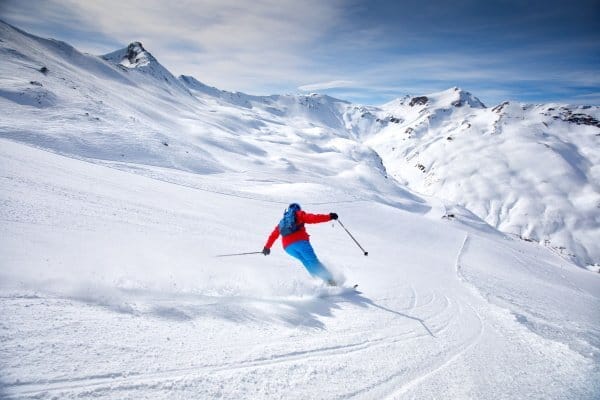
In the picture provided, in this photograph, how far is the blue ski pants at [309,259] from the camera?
28.9 feet

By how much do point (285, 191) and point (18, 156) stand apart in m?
18.7

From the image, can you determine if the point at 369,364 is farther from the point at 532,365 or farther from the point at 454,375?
the point at 532,365

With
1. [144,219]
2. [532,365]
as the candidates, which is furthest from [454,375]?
[144,219]

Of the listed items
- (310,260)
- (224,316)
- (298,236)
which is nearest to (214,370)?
(224,316)

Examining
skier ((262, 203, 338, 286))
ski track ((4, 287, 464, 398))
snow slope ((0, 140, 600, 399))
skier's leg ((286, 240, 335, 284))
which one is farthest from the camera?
skier ((262, 203, 338, 286))

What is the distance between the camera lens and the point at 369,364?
4820mm

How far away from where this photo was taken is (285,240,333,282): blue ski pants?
8805 mm

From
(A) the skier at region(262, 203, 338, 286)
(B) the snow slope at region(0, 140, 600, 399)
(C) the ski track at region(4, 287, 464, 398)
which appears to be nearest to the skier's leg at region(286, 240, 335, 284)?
(A) the skier at region(262, 203, 338, 286)

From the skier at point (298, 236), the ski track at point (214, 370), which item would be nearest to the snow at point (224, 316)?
A: the ski track at point (214, 370)

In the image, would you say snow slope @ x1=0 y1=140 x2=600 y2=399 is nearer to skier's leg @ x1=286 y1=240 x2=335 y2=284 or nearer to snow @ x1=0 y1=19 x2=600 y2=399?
snow @ x1=0 y1=19 x2=600 y2=399

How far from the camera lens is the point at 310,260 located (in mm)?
9016

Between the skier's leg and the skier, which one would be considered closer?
the skier's leg

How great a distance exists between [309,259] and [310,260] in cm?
4

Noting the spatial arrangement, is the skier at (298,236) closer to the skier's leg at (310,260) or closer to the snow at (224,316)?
the skier's leg at (310,260)
